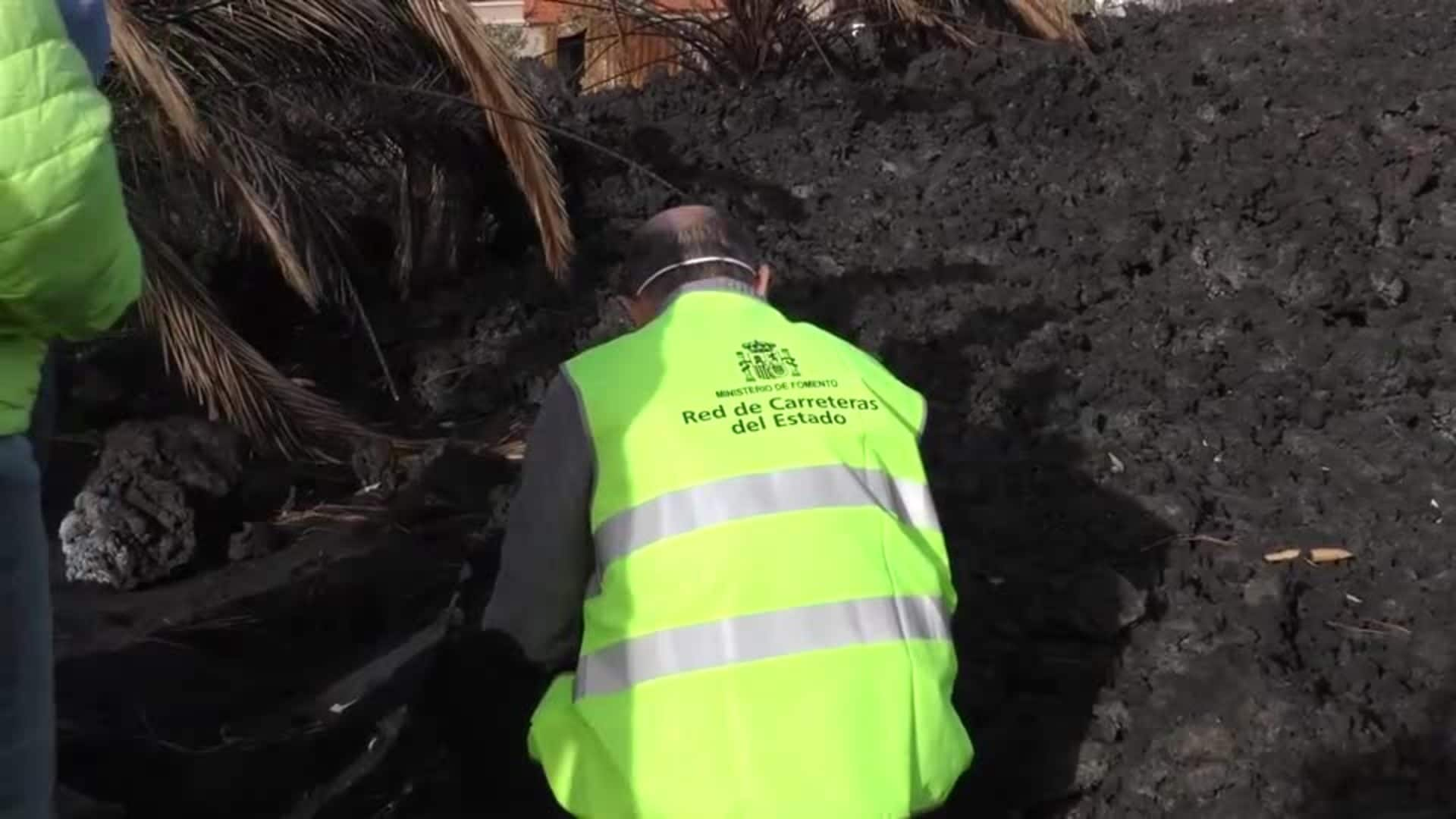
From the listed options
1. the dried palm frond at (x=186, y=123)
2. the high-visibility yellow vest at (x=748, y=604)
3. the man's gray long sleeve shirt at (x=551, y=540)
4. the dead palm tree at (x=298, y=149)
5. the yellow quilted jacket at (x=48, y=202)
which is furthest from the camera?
the dead palm tree at (x=298, y=149)

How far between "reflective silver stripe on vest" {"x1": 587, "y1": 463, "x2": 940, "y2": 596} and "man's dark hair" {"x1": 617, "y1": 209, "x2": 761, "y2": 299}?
1.43 feet

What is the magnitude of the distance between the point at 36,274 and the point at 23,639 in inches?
17.6

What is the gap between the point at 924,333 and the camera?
5.54 meters

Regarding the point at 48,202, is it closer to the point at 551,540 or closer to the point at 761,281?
the point at 551,540

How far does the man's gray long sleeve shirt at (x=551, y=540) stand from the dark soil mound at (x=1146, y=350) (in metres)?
0.71

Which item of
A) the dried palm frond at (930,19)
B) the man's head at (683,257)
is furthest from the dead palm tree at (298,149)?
the man's head at (683,257)

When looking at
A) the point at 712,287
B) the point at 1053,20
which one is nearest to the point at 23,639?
the point at 712,287

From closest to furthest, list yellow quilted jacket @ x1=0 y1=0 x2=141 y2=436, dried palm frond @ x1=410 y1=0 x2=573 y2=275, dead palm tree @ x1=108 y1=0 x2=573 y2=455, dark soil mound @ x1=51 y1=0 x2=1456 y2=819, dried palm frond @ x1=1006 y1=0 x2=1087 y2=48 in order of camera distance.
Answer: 1. yellow quilted jacket @ x1=0 y1=0 x2=141 y2=436
2. dark soil mound @ x1=51 y1=0 x2=1456 y2=819
3. dead palm tree @ x1=108 y1=0 x2=573 y2=455
4. dried palm frond @ x1=410 y1=0 x2=573 y2=275
5. dried palm frond @ x1=1006 y1=0 x2=1087 y2=48

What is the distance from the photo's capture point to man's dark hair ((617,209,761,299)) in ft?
9.25

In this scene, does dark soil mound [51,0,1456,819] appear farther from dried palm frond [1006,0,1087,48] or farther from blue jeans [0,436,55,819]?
blue jeans [0,436,55,819]

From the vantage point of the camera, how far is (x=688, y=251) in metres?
2.82

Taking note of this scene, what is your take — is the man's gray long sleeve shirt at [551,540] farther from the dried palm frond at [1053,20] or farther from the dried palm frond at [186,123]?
the dried palm frond at [1053,20]

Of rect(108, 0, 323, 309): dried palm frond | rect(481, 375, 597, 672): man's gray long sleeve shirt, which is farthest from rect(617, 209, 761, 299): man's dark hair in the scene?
rect(108, 0, 323, 309): dried palm frond

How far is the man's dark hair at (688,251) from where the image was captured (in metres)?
2.82
